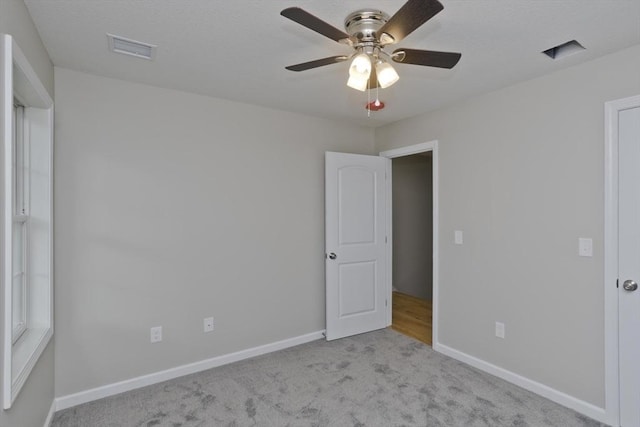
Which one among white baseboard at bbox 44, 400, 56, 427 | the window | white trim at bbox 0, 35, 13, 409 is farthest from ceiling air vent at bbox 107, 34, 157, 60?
white baseboard at bbox 44, 400, 56, 427

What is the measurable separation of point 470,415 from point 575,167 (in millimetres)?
1864

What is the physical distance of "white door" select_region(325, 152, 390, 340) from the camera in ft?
11.9

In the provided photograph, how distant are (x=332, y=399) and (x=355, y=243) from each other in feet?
5.50

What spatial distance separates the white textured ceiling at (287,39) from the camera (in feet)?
5.53

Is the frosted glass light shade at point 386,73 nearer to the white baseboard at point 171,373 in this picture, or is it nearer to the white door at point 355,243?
the white door at point 355,243

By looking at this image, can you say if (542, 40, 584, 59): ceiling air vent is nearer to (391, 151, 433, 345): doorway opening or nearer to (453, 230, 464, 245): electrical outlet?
(453, 230, 464, 245): electrical outlet

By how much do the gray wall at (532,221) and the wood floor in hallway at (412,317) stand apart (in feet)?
1.70

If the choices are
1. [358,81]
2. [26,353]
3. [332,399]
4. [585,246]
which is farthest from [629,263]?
[26,353]

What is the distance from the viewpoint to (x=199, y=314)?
298 cm

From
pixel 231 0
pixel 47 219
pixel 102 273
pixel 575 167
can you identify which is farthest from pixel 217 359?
pixel 575 167

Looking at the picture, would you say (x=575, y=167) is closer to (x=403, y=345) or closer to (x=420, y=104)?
(x=420, y=104)

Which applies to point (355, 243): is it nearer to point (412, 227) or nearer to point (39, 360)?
point (412, 227)

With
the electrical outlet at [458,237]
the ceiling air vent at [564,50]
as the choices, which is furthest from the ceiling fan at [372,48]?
the electrical outlet at [458,237]

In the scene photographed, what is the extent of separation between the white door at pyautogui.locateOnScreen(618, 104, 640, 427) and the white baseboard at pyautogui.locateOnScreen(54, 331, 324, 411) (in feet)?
8.16
